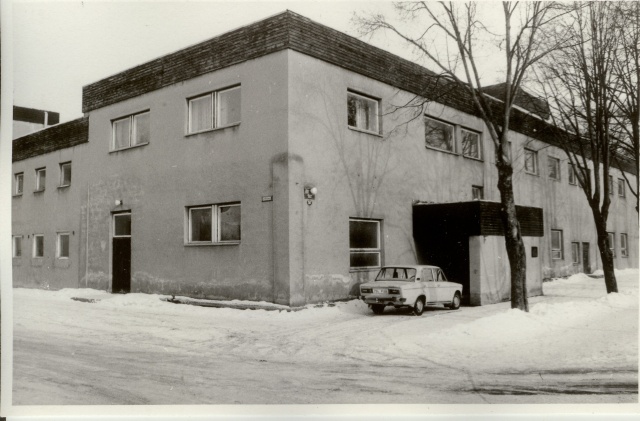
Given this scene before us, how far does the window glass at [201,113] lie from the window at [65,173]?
22.5ft

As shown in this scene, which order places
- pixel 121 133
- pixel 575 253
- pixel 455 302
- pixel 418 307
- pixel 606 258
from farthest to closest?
pixel 575 253 → pixel 121 133 → pixel 606 258 → pixel 455 302 → pixel 418 307

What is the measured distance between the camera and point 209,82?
15.8 m

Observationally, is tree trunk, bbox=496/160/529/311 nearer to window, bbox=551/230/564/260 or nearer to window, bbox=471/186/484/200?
window, bbox=471/186/484/200

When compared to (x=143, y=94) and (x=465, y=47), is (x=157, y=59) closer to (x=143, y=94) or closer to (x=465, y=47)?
(x=143, y=94)

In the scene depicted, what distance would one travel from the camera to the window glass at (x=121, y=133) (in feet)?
60.3

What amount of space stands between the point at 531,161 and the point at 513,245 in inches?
579

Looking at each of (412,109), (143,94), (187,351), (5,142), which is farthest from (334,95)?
(5,142)

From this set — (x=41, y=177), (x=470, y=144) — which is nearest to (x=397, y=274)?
(x=470, y=144)

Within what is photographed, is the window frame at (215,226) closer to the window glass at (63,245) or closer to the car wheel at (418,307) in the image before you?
the car wheel at (418,307)

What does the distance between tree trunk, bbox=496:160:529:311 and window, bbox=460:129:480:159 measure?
27.8 feet

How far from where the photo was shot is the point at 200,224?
1600 cm

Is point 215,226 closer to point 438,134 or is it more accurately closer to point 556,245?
point 438,134

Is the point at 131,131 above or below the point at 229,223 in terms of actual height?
above

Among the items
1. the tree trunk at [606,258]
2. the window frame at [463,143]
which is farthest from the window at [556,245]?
the tree trunk at [606,258]
